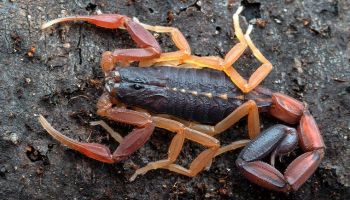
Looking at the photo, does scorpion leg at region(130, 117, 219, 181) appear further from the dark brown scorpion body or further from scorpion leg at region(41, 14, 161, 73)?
scorpion leg at region(41, 14, 161, 73)

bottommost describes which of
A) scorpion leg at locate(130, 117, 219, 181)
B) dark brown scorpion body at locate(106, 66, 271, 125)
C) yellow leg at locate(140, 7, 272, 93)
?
scorpion leg at locate(130, 117, 219, 181)

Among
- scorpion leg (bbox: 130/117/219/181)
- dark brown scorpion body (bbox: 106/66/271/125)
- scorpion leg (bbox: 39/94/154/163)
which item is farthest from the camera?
dark brown scorpion body (bbox: 106/66/271/125)

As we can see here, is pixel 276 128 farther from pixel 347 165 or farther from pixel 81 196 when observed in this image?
pixel 81 196

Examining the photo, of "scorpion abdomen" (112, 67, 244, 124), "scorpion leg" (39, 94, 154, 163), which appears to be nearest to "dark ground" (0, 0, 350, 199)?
"scorpion leg" (39, 94, 154, 163)

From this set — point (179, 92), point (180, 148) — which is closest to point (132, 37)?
point (179, 92)

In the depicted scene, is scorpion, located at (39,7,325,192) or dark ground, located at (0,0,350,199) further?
scorpion, located at (39,7,325,192)

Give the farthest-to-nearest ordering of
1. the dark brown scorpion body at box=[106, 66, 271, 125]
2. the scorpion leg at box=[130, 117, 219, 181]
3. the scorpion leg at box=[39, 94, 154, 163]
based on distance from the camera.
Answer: the dark brown scorpion body at box=[106, 66, 271, 125] < the scorpion leg at box=[130, 117, 219, 181] < the scorpion leg at box=[39, 94, 154, 163]

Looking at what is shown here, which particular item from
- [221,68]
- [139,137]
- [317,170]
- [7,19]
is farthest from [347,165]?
[7,19]
